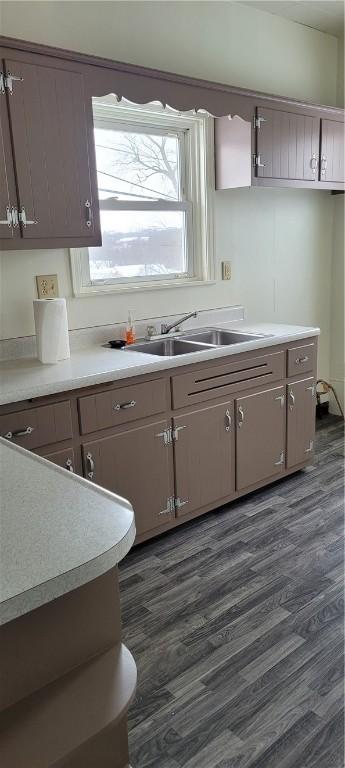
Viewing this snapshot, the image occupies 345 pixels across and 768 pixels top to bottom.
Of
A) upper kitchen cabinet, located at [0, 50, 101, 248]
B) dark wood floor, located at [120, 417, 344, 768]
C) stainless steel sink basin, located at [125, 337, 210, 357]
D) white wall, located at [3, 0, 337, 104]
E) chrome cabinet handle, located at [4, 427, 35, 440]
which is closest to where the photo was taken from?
dark wood floor, located at [120, 417, 344, 768]

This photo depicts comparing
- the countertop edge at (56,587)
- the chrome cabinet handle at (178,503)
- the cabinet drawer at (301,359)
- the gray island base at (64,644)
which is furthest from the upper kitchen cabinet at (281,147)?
the countertop edge at (56,587)

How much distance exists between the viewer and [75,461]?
236cm

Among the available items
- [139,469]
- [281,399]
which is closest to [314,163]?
[281,399]

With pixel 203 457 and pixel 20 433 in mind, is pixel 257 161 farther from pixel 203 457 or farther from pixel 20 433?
pixel 20 433

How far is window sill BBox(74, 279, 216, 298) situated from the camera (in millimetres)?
2980

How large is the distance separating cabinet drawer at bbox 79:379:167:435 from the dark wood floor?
0.69m

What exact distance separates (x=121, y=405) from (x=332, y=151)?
239 cm

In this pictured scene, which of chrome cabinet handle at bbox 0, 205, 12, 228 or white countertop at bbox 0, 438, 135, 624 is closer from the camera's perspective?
white countertop at bbox 0, 438, 135, 624

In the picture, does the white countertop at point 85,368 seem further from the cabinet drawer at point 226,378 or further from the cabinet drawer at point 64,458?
the cabinet drawer at point 64,458

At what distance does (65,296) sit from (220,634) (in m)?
1.76

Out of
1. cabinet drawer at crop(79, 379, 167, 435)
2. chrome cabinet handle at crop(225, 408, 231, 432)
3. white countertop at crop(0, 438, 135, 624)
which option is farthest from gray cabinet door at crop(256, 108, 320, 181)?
white countertop at crop(0, 438, 135, 624)

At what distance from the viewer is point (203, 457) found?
9.43 feet

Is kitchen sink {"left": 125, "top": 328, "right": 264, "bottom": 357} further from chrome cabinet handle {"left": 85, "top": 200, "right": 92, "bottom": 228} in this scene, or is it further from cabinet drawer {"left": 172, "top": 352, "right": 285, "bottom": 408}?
chrome cabinet handle {"left": 85, "top": 200, "right": 92, "bottom": 228}

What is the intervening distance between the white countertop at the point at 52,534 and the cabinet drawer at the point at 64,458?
3.13 feet
